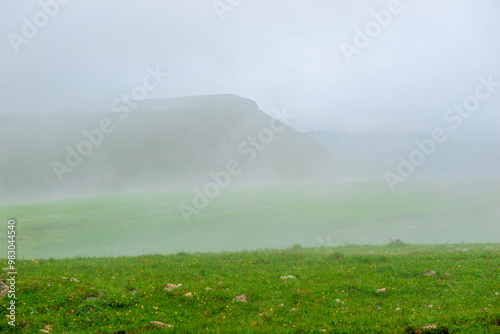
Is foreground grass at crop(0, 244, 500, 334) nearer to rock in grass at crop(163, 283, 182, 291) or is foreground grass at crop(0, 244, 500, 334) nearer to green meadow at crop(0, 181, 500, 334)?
green meadow at crop(0, 181, 500, 334)

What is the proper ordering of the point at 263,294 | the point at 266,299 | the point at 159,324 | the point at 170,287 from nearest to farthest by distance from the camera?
the point at 159,324
the point at 266,299
the point at 263,294
the point at 170,287

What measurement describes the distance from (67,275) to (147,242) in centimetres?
5763

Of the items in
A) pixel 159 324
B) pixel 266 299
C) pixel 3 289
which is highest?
pixel 3 289

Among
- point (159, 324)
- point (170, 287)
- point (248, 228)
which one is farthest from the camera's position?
point (248, 228)

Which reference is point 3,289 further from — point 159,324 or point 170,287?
point 159,324

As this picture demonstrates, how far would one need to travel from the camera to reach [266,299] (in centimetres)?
1759

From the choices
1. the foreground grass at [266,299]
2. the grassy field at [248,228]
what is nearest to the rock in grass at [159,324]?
the foreground grass at [266,299]

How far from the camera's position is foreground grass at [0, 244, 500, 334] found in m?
14.3

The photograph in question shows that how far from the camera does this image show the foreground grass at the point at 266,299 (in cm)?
1434

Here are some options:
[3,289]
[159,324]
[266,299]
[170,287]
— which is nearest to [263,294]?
[266,299]

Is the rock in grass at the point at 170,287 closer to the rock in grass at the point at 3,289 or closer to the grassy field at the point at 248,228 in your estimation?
the rock in grass at the point at 3,289

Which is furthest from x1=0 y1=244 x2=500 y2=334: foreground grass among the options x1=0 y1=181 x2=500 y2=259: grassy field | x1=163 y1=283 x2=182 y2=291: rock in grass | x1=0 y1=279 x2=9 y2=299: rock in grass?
x1=0 y1=181 x2=500 y2=259: grassy field

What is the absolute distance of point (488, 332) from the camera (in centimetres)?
1307

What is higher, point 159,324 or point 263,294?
point 263,294
